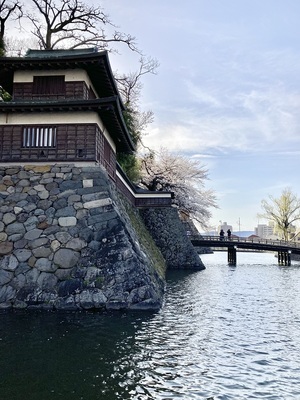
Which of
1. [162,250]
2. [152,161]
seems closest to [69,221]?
[162,250]

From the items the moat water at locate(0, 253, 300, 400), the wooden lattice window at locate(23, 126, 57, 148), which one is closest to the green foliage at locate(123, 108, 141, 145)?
the wooden lattice window at locate(23, 126, 57, 148)

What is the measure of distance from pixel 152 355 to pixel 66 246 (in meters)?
5.52

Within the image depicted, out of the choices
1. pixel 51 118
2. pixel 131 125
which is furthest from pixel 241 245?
pixel 51 118

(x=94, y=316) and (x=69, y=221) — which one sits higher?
(x=69, y=221)

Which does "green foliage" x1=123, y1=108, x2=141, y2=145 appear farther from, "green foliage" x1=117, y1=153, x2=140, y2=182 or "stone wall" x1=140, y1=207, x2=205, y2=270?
"stone wall" x1=140, y1=207, x2=205, y2=270

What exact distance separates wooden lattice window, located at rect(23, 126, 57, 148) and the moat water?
6321 mm

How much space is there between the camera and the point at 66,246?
11.0 metres

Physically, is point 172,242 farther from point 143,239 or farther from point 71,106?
point 71,106

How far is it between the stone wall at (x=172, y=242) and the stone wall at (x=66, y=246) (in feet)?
52.0

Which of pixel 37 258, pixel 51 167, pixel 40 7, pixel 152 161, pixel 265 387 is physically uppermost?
pixel 40 7

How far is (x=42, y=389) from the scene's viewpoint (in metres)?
4.97

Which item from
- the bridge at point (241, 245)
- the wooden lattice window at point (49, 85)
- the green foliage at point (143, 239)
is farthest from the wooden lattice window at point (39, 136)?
the bridge at point (241, 245)

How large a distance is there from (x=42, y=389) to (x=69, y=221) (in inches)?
275

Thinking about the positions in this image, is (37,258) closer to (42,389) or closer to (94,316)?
(94,316)
